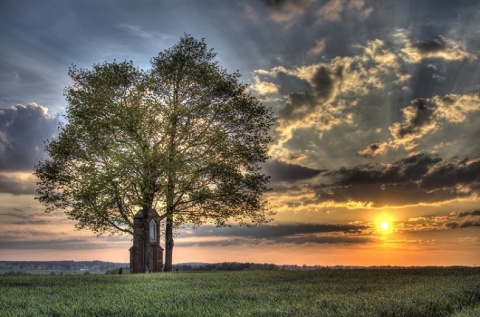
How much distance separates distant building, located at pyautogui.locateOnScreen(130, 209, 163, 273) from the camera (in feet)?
133

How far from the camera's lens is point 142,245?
4078 centimetres

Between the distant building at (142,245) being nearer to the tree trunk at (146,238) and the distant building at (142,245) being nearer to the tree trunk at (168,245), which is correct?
the tree trunk at (146,238)

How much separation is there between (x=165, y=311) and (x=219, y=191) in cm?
2935

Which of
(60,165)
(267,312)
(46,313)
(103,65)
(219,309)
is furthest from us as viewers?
Result: (103,65)

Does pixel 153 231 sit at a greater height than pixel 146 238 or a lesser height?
greater

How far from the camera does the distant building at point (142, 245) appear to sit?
40.6m

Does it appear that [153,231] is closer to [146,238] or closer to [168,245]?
[168,245]

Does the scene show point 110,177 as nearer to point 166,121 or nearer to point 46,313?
point 166,121

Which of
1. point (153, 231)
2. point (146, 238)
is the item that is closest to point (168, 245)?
point (153, 231)

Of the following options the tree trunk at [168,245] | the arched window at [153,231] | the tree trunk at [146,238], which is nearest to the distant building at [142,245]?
the arched window at [153,231]

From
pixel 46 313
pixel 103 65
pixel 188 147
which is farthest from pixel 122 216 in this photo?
pixel 46 313

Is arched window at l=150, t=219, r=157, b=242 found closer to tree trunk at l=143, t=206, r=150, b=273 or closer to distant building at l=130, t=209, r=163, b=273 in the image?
distant building at l=130, t=209, r=163, b=273

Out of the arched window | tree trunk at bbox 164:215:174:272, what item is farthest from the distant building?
tree trunk at bbox 164:215:174:272

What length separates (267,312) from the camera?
9125mm
